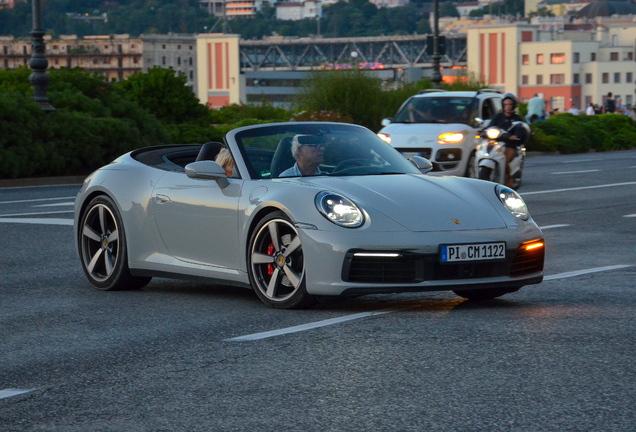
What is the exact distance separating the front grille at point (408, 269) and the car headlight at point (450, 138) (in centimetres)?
1347

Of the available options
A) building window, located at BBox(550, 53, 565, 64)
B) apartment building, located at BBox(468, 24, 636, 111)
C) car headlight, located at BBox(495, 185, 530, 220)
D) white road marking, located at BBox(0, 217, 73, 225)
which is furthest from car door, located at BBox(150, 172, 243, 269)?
building window, located at BBox(550, 53, 565, 64)

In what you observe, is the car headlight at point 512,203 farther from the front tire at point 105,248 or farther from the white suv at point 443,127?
the white suv at point 443,127

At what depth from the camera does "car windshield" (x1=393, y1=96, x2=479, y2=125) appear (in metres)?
21.7

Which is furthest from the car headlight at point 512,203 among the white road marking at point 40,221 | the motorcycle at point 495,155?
the motorcycle at point 495,155

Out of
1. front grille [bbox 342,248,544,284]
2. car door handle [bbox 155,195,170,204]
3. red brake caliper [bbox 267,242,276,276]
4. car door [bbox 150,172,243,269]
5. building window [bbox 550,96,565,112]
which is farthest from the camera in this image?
building window [bbox 550,96,565,112]

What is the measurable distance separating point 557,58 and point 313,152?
563ft

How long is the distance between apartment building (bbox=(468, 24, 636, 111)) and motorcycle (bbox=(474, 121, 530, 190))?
461ft

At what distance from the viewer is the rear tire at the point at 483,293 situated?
7853 millimetres

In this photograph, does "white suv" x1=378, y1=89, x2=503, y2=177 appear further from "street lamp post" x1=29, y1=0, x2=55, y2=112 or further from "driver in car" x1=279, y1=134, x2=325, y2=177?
"driver in car" x1=279, y1=134, x2=325, y2=177

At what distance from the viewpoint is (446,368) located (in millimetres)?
5598

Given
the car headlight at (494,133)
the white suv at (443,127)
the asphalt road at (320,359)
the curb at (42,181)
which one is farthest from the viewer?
the curb at (42,181)

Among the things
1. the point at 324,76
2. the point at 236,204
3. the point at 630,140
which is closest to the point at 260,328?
the point at 236,204

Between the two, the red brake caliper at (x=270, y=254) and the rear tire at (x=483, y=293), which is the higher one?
the red brake caliper at (x=270, y=254)

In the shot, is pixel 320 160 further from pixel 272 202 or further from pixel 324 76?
pixel 324 76
